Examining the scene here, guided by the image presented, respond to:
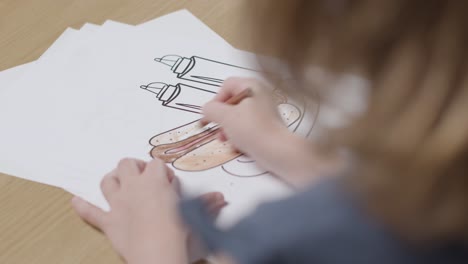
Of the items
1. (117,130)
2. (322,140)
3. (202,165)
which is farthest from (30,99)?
(322,140)

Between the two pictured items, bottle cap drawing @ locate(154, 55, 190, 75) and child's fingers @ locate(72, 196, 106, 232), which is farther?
bottle cap drawing @ locate(154, 55, 190, 75)

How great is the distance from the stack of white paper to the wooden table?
2 cm

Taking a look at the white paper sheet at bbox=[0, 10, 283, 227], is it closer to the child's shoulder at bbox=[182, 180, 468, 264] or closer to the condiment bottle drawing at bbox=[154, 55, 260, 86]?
the condiment bottle drawing at bbox=[154, 55, 260, 86]

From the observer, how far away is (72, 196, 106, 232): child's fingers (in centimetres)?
61

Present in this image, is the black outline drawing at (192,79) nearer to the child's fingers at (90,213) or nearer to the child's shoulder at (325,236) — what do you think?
the child's fingers at (90,213)

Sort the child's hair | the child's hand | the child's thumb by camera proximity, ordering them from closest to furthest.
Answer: the child's hair < the child's hand < the child's thumb

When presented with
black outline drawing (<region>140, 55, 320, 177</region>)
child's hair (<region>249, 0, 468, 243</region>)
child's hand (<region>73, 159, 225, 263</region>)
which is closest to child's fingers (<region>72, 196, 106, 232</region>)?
child's hand (<region>73, 159, 225, 263</region>)

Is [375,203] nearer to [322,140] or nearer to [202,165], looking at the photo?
[322,140]

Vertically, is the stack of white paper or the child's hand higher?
the stack of white paper

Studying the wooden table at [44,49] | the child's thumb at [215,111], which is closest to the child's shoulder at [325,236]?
the wooden table at [44,49]

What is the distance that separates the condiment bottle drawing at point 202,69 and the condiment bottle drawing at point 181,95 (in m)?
0.02

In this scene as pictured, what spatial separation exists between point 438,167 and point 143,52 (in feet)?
1.55

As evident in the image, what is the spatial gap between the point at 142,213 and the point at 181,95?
17 cm

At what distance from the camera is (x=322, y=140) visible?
1.42 feet
